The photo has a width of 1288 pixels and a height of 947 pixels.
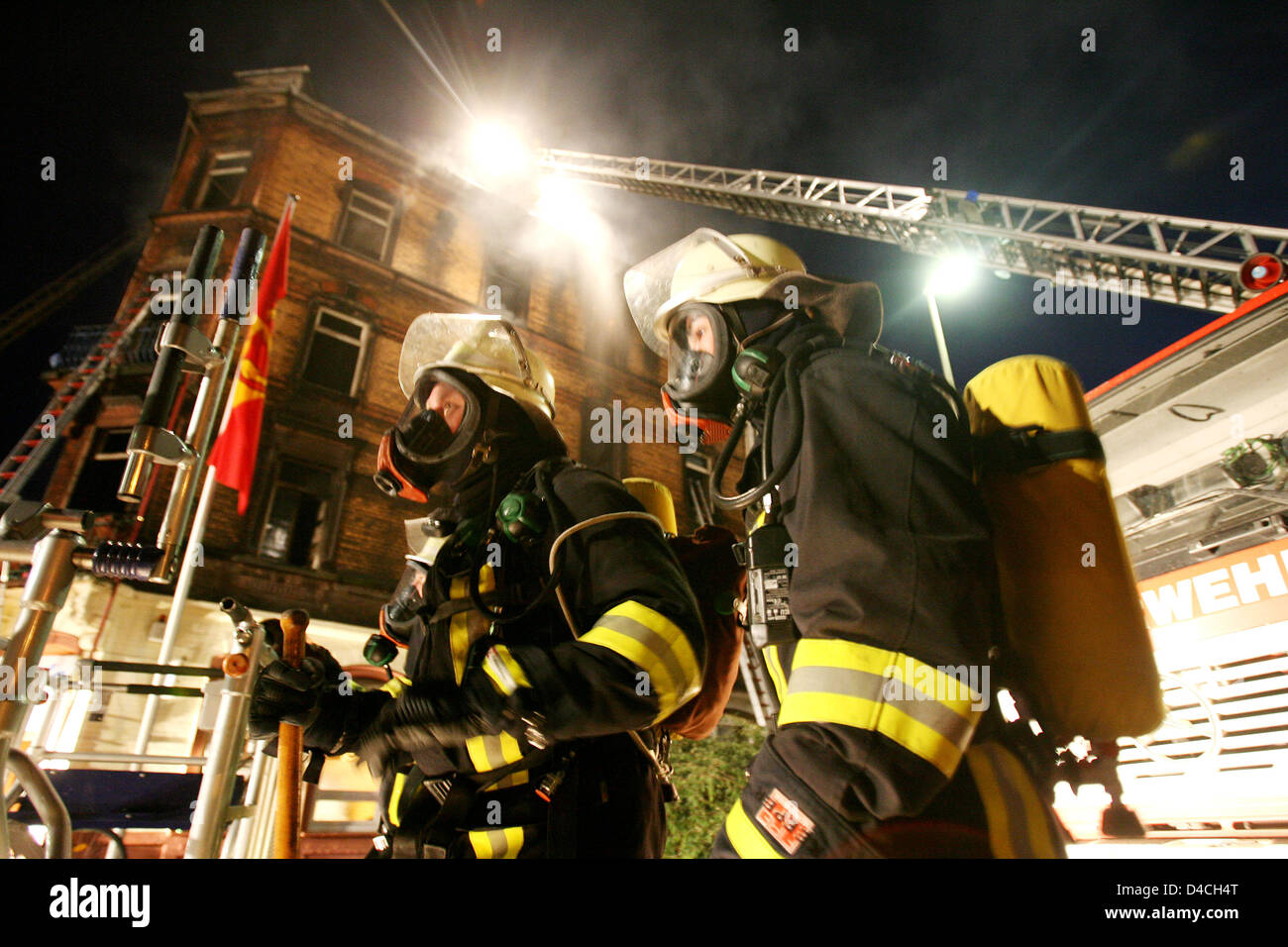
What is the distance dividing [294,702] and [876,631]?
77.8 inches

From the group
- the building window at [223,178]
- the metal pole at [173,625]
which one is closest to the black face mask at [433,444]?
the metal pole at [173,625]

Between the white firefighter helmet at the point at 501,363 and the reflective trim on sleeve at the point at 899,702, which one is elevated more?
the white firefighter helmet at the point at 501,363

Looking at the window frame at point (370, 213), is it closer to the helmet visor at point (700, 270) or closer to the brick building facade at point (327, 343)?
the brick building facade at point (327, 343)

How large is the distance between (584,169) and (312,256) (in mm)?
9476

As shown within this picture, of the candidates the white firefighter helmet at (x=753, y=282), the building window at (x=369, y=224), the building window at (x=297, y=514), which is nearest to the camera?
the white firefighter helmet at (x=753, y=282)

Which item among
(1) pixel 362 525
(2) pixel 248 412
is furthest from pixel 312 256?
(2) pixel 248 412

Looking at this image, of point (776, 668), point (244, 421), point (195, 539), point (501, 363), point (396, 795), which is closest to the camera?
point (776, 668)

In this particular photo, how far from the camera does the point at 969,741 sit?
1.22 meters

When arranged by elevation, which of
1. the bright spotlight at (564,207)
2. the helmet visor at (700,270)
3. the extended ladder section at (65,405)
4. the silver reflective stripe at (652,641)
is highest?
the bright spotlight at (564,207)

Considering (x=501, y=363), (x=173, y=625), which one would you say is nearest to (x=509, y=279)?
(x=173, y=625)

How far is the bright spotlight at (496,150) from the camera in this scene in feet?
56.6

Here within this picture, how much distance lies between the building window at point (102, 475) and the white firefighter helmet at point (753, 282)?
11835 mm

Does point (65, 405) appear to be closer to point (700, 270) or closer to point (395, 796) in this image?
point (395, 796)

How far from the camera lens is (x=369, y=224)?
14.6m
